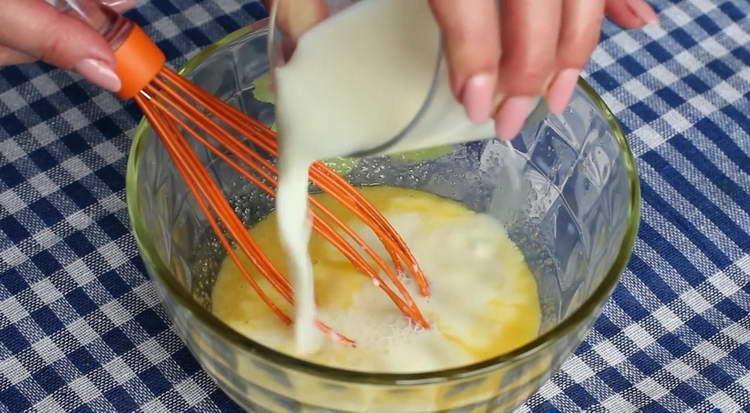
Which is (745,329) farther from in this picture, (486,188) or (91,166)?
(91,166)

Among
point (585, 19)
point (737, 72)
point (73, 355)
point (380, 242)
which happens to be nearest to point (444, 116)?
point (585, 19)

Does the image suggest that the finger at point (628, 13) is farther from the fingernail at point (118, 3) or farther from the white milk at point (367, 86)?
the fingernail at point (118, 3)

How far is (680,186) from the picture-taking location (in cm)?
91

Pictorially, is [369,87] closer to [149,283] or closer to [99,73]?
[99,73]

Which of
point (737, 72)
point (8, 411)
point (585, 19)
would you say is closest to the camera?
point (585, 19)

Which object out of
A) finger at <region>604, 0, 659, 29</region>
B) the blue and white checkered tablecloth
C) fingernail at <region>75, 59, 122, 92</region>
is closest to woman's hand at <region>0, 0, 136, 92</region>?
fingernail at <region>75, 59, 122, 92</region>

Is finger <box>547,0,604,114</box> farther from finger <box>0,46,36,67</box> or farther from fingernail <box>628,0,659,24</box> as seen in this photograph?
finger <box>0,46,36,67</box>

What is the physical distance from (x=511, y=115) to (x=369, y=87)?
0.09 m

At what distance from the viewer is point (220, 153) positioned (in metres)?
0.73

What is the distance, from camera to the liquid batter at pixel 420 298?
713 millimetres

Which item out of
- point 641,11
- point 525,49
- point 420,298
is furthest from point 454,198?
point 525,49

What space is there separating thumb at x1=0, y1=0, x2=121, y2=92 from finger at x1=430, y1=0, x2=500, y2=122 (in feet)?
0.78

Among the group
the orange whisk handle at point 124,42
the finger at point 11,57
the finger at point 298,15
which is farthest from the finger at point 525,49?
the finger at point 11,57

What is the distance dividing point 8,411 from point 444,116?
38 centimetres
